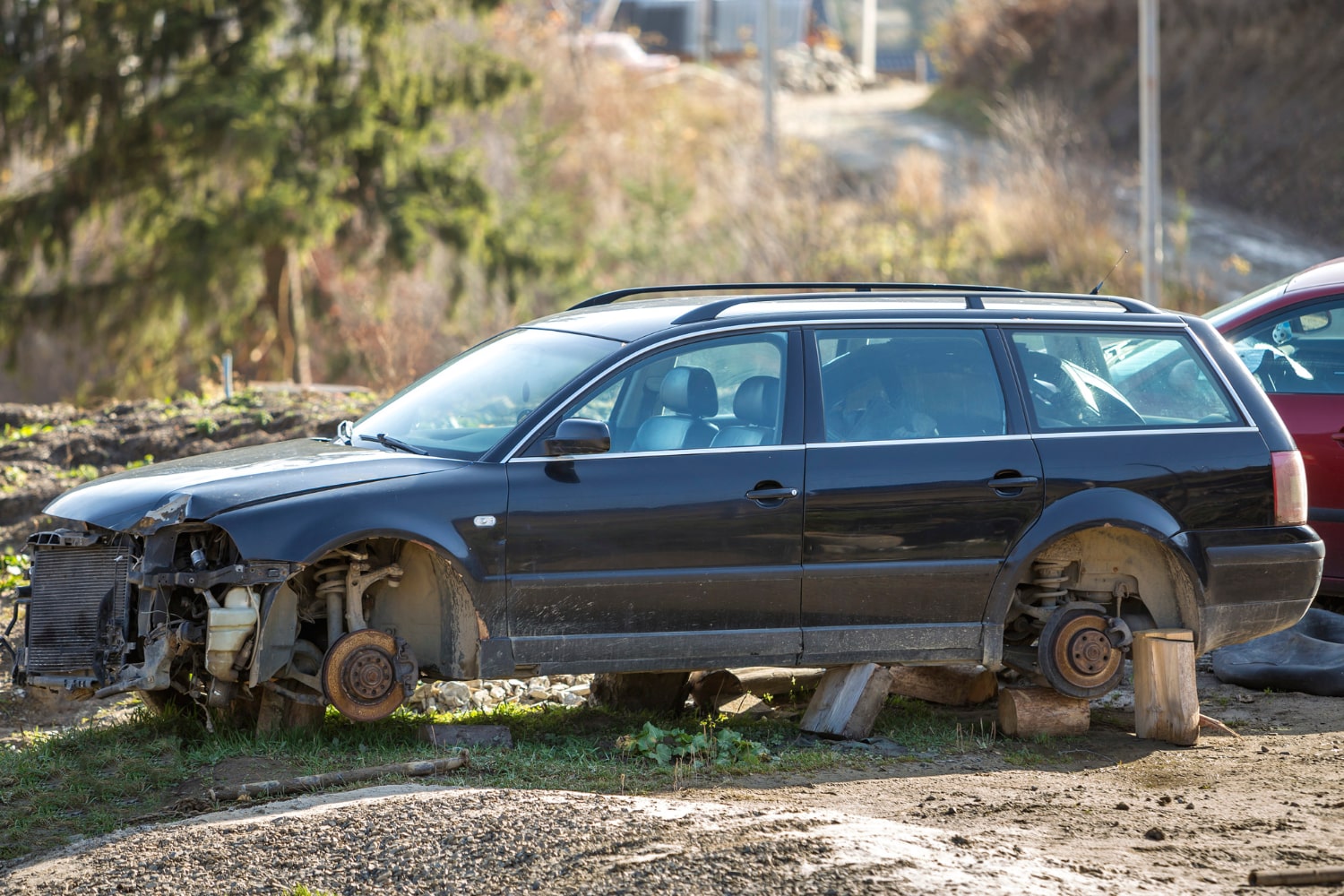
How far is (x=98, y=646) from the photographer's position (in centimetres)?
532

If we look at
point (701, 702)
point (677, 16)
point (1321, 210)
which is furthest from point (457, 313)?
point (677, 16)

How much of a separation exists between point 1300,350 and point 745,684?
3.69 metres

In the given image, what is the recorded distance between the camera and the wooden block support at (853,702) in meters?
5.87

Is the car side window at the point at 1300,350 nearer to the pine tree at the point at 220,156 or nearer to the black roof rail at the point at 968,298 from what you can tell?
the black roof rail at the point at 968,298

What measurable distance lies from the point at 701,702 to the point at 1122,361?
2492 mm

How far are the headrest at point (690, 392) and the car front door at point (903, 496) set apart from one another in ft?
1.40

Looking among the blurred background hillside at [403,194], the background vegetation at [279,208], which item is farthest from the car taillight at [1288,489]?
the blurred background hillside at [403,194]

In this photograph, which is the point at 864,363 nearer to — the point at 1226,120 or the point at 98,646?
the point at 98,646

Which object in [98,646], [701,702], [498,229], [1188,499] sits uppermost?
[498,229]

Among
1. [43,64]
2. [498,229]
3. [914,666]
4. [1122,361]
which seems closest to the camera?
[1122,361]

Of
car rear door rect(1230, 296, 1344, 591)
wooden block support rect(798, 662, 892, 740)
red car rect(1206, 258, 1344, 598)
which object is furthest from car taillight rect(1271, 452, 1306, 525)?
wooden block support rect(798, 662, 892, 740)

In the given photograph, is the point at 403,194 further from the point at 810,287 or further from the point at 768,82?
the point at 768,82

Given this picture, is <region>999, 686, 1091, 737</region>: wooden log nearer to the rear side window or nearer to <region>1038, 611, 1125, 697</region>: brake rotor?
<region>1038, 611, 1125, 697</region>: brake rotor

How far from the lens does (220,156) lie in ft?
56.4
